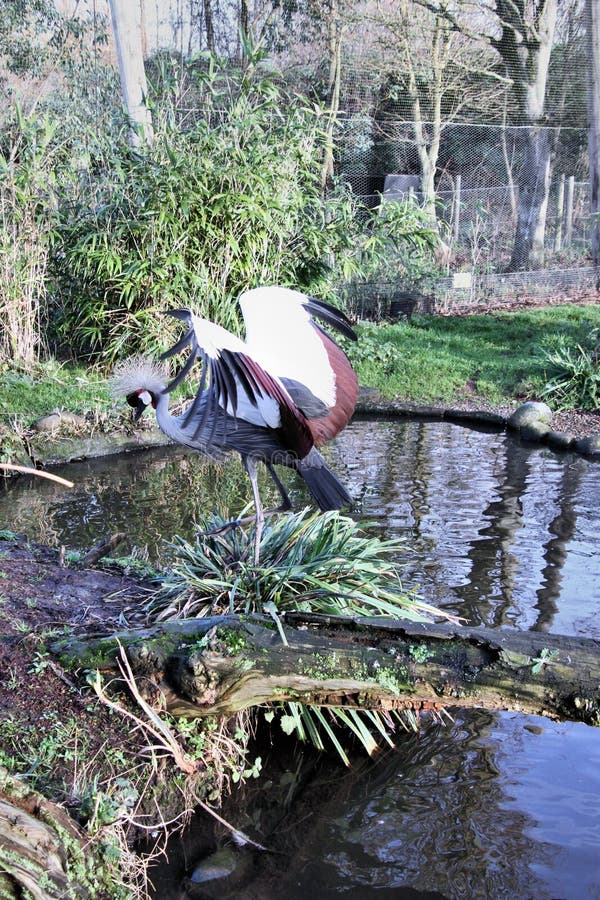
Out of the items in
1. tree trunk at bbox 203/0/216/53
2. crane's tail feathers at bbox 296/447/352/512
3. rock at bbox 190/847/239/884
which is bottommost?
rock at bbox 190/847/239/884

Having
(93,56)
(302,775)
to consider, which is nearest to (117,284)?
(302,775)

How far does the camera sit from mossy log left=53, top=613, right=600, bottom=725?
7.41 ft

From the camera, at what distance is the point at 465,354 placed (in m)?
9.41

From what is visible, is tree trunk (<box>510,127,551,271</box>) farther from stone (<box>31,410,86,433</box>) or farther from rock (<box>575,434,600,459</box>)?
stone (<box>31,410,86,433</box>)

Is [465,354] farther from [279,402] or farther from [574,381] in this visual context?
[279,402]

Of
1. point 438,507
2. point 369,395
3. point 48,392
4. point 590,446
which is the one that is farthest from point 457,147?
point 438,507

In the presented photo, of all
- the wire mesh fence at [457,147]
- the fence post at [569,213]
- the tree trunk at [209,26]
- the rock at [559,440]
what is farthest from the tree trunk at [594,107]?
the tree trunk at [209,26]

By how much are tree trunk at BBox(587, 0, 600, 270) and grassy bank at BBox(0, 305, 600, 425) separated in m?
1.80

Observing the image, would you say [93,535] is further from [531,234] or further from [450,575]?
[531,234]

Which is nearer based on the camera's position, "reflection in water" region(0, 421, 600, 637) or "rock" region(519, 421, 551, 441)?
"reflection in water" region(0, 421, 600, 637)

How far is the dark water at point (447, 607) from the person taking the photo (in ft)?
8.03

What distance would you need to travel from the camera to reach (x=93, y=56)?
12898 mm

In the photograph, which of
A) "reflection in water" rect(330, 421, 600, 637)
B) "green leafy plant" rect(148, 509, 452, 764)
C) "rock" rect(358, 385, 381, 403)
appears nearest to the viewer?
"green leafy plant" rect(148, 509, 452, 764)

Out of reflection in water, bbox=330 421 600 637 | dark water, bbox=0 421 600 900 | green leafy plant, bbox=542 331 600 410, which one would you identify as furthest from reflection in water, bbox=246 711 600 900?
green leafy plant, bbox=542 331 600 410
